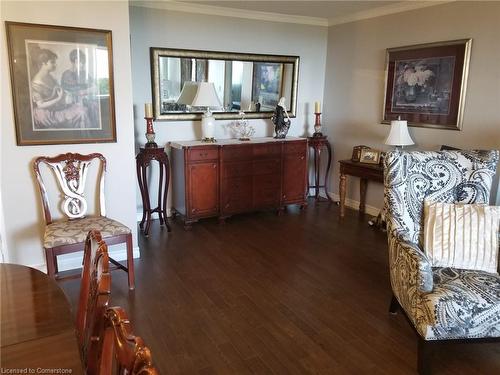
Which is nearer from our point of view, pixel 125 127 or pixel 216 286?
pixel 216 286

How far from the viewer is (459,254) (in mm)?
2391

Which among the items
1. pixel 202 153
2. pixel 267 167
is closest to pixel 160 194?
pixel 202 153

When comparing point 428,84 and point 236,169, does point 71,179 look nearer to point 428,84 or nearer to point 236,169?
point 236,169

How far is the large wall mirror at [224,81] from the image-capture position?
14.4 feet

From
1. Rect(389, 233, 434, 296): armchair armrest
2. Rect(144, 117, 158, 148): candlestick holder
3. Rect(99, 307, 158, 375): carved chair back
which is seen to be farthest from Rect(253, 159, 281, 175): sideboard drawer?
Rect(99, 307, 158, 375): carved chair back

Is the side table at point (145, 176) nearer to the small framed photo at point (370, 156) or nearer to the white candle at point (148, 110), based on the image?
the white candle at point (148, 110)

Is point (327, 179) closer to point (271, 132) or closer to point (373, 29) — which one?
point (271, 132)

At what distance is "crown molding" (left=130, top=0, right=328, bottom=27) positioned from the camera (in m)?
4.20

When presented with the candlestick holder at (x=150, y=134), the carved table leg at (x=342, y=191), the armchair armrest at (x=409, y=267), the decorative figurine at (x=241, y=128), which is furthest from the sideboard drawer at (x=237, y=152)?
the armchair armrest at (x=409, y=267)

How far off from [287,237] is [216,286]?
1.25m

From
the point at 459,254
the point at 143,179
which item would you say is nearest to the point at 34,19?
the point at 143,179

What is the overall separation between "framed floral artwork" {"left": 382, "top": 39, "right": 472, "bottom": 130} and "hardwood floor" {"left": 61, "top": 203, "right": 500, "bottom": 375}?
132 cm

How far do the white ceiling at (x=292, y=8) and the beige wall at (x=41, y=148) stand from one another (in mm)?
1207

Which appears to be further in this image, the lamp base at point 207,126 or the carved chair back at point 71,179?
Result: the lamp base at point 207,126
